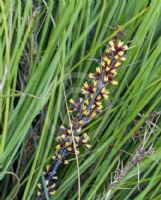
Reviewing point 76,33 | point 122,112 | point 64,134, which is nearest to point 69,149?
point 64,134

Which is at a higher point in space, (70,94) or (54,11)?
(54,11)

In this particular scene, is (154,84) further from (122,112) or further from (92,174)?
(92,174)

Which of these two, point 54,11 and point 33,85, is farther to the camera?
point 54,11
